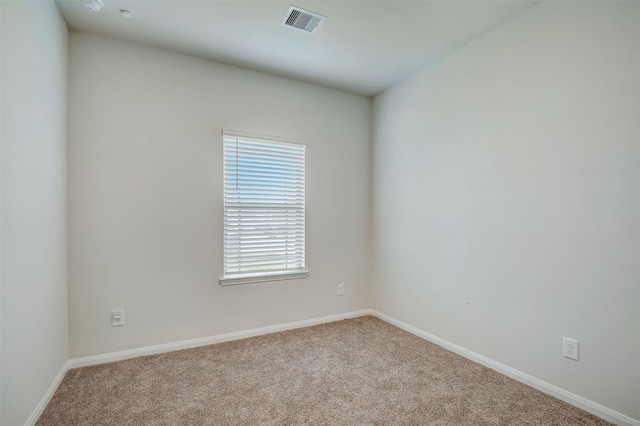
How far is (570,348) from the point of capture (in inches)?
79.0

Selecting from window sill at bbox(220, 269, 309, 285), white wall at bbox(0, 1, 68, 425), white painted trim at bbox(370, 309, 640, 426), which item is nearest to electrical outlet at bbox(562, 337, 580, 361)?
white painted trim at bbox(370, 309, 640, 426)

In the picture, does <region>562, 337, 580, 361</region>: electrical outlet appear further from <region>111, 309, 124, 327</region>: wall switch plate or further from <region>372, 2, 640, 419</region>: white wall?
<region>111, 309, 124, 327</region>: wall switch plate

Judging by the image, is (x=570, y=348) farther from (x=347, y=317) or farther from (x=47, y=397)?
→ (x=47, y=397)

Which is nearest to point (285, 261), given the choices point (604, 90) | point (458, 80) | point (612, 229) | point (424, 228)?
point (424, 228)

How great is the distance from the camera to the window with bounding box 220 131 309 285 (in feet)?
10.0

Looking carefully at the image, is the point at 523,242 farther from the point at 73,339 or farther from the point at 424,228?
the point at 73,339

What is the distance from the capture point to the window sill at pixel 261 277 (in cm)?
300

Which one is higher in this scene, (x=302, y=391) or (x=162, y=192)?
(x=162, y=192)

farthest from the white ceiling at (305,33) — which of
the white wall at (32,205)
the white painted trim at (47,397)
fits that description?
the white painted trim at (47,397)

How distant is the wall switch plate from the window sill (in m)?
0.82

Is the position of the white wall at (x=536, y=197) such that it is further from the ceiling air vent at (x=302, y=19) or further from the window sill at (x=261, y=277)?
the ceiling air vent at (x=302, y=19)

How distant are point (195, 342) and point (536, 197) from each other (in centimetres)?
300

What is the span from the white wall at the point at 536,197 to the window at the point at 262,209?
119 cm

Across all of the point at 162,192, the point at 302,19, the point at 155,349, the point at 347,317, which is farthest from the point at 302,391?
the point at 302,19
